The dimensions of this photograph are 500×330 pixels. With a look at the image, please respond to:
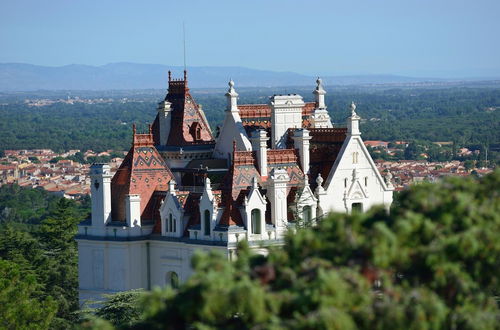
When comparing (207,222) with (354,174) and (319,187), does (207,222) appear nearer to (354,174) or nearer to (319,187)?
(319,187)

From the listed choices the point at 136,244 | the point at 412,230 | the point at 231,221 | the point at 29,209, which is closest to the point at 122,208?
the point at 136,244

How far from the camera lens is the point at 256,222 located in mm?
47656

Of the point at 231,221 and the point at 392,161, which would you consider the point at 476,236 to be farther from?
the point at 392,161

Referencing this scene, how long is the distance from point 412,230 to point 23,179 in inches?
6049

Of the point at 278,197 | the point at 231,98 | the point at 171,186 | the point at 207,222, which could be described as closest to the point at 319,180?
the point at 278,197

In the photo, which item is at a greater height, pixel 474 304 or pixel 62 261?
pixel 474 304

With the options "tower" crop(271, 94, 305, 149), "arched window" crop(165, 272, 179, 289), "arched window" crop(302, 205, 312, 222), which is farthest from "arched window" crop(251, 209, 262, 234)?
"tower" crop(271, 94, 305, 149)

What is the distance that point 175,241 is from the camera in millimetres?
48781

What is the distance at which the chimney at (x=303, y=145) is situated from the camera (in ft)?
166

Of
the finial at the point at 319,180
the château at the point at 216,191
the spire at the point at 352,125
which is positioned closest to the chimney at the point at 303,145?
the château at the point at 216,191

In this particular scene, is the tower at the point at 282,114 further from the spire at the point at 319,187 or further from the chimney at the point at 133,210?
the chimney at the point at 133,210

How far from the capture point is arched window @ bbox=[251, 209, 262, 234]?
47.6 meters

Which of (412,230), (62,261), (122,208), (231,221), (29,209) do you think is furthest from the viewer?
(29,209)

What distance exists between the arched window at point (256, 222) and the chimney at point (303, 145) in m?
3.79
